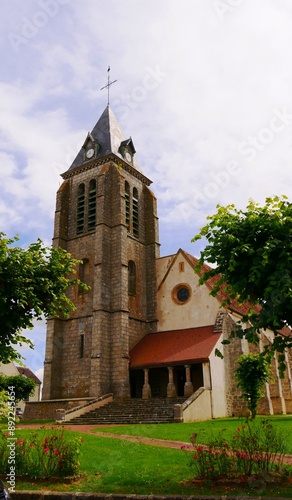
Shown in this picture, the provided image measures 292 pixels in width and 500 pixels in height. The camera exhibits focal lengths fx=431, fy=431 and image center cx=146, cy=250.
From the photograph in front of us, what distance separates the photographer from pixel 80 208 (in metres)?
35.7

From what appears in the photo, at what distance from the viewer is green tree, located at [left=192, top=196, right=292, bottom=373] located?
8430 mm

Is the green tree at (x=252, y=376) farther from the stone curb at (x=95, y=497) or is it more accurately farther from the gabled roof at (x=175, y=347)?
the stone curb at (x=95, y=497)

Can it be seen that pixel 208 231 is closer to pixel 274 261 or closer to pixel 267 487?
pixel 274 261

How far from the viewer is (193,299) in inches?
1222

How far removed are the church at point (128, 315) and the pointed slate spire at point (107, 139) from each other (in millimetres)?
142

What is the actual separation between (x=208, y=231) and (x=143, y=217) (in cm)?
2734

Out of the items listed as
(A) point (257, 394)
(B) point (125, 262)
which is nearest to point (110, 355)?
(B) point (125, 262)

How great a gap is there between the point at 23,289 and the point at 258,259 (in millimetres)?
5811

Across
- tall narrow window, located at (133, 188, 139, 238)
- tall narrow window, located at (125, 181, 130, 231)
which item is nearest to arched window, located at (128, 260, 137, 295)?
tall narrow window, located at (133, 188, 139, 238)

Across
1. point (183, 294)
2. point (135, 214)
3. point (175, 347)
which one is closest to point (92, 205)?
point (135, 214)

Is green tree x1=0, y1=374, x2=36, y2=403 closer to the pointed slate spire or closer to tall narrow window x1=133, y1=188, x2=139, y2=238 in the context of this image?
tall narrow window x1=133, y1=188, x2=139, y2=238

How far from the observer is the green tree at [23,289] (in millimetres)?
10727

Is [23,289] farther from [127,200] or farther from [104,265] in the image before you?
[127,200]

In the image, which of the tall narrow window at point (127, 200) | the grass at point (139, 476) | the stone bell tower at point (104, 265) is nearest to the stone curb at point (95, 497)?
the grass at point (139, 476)
